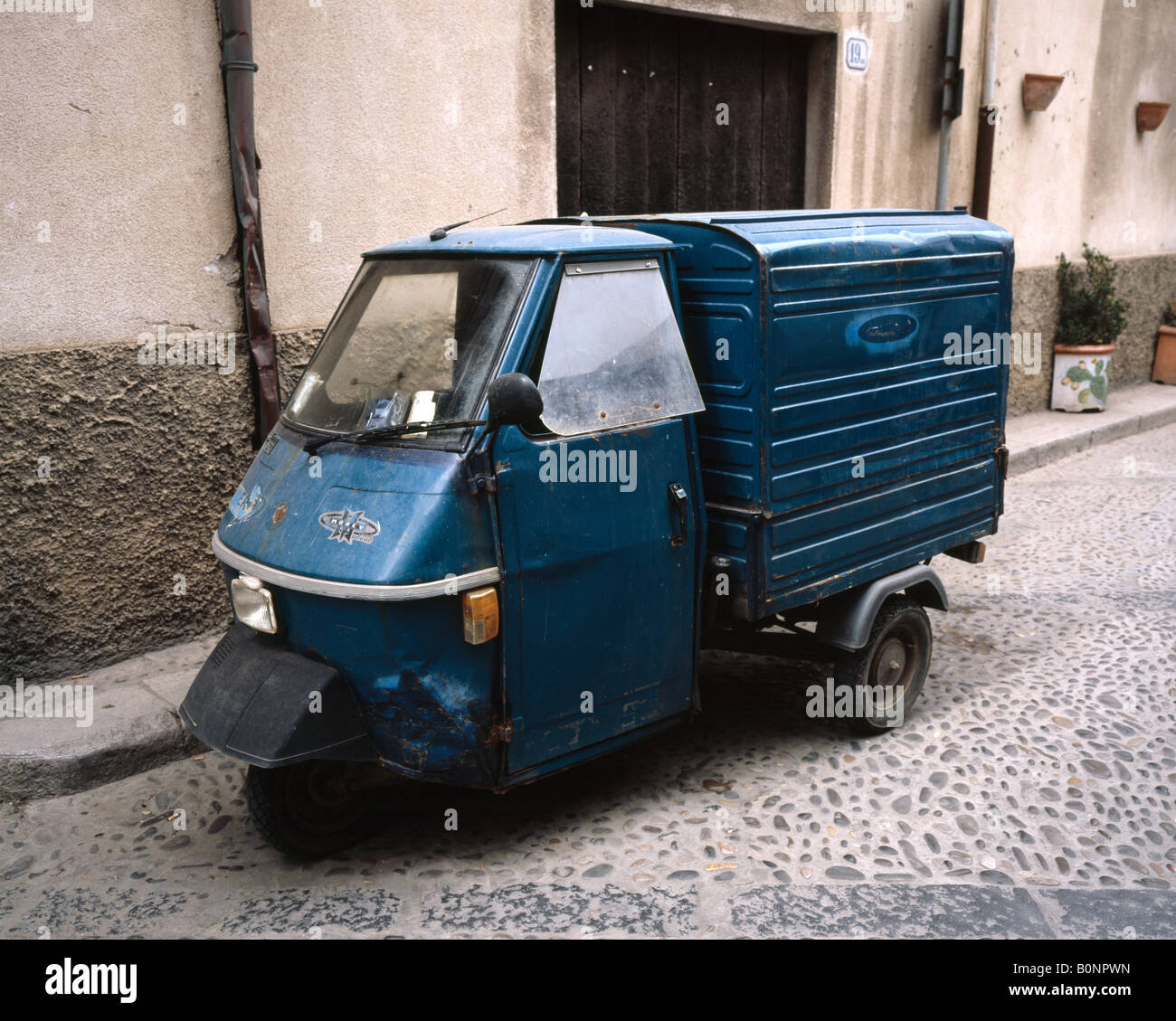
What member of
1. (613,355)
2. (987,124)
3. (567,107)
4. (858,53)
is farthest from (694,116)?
(613,355)

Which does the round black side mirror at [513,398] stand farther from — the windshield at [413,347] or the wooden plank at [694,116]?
the wooden plank at [694,116]

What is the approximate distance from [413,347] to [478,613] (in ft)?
2.99

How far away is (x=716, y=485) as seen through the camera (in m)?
3.93

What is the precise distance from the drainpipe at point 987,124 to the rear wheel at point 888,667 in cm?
603

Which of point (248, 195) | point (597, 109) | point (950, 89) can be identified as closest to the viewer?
point (248, 195)

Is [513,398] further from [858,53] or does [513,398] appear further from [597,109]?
[858,53]

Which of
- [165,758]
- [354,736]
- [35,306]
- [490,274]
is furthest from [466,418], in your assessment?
[35,306]

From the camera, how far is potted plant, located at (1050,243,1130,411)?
10758 mm

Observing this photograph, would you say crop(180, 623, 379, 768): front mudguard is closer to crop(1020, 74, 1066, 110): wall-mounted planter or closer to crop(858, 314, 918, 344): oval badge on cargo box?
crop(858, 314, 918, 344): oval badge on cargo box

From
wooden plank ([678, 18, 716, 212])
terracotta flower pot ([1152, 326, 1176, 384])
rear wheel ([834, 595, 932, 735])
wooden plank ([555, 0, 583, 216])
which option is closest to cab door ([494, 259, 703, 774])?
rear wheel ([834, 595, 932, 735])

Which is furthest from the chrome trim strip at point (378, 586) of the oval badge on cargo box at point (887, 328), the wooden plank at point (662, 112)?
the wooden plank at point (662, 112)

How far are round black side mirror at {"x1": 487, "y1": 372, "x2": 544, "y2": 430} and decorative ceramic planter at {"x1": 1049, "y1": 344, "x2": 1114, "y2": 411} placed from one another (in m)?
8.93

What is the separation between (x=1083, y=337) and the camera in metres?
10.8

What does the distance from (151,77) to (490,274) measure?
7.89 feet
